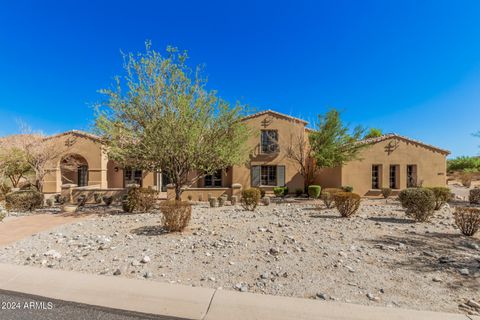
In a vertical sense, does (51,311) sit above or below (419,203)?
below

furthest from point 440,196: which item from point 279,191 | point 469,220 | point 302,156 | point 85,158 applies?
point 85,158

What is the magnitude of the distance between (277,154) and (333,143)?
4.42 m

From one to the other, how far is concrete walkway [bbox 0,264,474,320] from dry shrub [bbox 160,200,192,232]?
2.63 metres

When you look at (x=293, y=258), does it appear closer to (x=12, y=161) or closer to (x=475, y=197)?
(x=475, y=197)

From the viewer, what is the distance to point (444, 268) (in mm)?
4578

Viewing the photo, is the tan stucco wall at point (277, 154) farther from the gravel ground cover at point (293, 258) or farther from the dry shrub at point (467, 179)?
the dry shrub at point (467, 179)

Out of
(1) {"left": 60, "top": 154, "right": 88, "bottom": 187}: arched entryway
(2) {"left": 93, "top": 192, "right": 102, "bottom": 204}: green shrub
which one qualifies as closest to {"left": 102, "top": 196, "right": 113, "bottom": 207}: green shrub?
(2) {"left": 93, "top": 192, "right": 102, "bottom": 204}: green shrub

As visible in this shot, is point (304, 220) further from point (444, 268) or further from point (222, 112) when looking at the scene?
point (222, 112)

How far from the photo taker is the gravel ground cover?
384 centimetres

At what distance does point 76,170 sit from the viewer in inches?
789

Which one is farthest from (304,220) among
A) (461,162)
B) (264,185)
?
(461,162)

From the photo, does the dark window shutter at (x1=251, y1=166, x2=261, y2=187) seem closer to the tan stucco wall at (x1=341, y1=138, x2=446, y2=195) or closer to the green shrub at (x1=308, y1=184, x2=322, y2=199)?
the green shrub at (x1=308, y1=184, x2=322, y2=199)

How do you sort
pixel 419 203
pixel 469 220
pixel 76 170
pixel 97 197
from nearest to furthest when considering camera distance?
pixel 469 220 < pixel 419 203 < pixel 97 197 < pixel 76 170

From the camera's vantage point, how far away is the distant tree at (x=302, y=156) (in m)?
18.1
